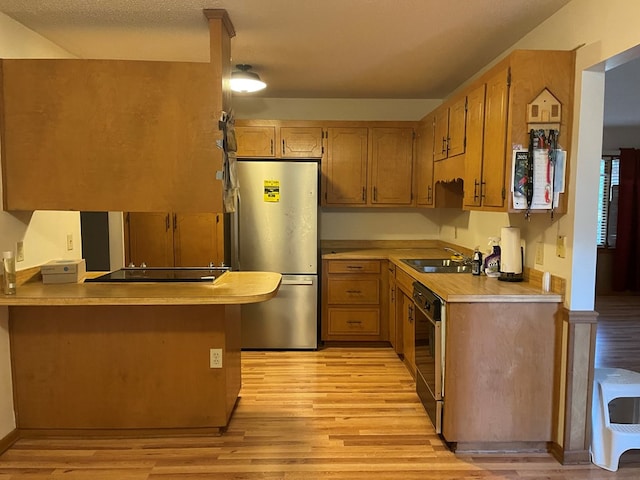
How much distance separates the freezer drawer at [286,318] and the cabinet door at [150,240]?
3.13ft

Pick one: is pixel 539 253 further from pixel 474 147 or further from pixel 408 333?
pixel 408 333

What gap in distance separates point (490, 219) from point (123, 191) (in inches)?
102

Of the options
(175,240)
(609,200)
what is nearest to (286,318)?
(175,240)

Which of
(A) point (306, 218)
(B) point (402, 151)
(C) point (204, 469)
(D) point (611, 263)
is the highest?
(B) point (402, 151)

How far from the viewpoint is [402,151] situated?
14.4 feet

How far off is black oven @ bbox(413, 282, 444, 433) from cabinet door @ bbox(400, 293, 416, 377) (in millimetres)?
174

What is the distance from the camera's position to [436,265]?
3.71m

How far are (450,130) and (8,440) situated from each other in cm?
352

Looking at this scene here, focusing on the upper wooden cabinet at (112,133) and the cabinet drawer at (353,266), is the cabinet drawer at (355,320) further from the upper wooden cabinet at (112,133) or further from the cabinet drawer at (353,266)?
the upper wooden cabinet at (112,133)

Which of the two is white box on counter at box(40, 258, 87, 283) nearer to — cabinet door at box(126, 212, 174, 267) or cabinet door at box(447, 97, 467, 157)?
cabinet door at box(126, 212, 174, 267)

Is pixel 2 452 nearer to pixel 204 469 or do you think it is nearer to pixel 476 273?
pixel 204 469

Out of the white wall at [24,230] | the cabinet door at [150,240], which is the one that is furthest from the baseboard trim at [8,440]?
the cabinet door at [150,240]

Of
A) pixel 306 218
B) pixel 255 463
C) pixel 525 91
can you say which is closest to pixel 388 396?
pixel 255 463

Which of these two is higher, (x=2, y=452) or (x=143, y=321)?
(x=143, y=321)
